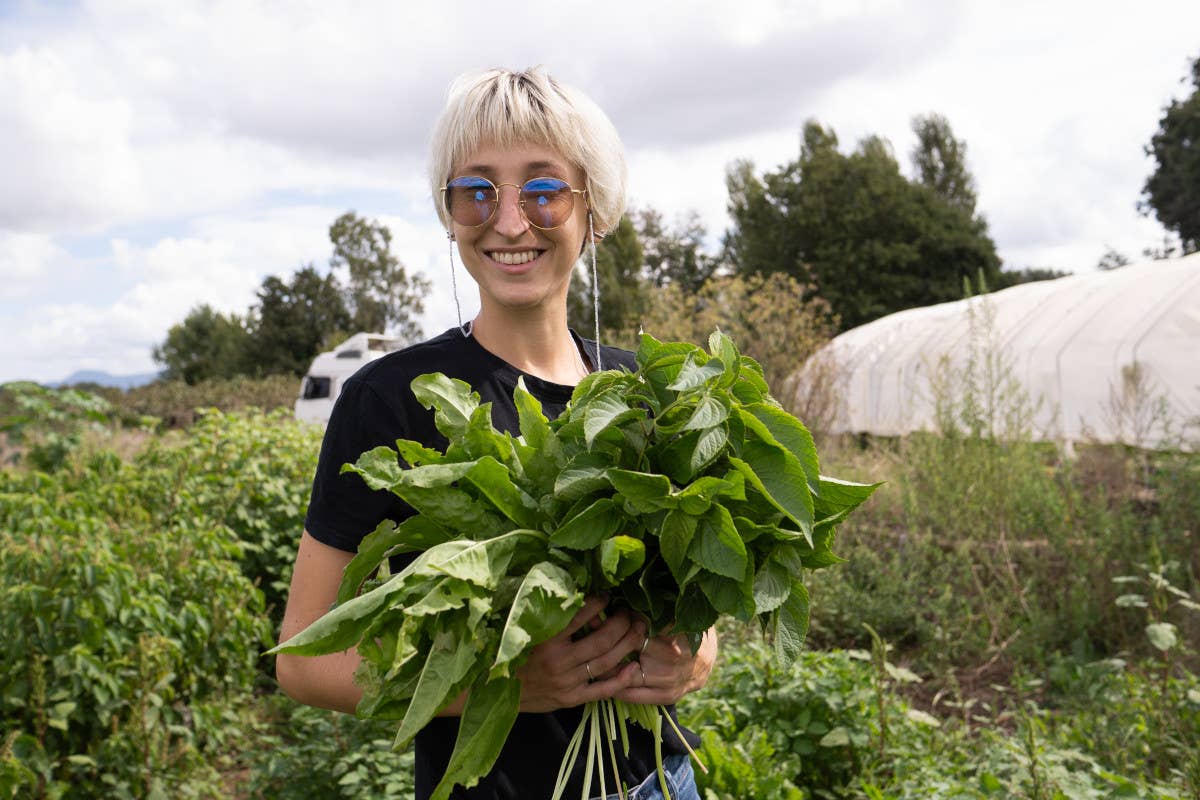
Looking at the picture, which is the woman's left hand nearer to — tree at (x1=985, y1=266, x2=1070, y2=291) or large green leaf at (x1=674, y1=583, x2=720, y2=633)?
large green leaf at (x1=674, y1=583, x2=720, y2=633)

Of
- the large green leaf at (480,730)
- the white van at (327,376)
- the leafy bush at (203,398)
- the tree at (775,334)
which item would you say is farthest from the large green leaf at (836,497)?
the leafy bush at (203,398)

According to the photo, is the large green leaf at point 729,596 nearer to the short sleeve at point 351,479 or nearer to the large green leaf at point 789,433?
the large green leaf at point 789,433

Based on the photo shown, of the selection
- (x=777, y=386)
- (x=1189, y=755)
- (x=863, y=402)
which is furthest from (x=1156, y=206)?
(x=1189, y=755)

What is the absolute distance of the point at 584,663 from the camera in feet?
4.50

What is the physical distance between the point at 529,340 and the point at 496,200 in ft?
0.98

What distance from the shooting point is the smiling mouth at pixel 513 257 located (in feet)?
6.26

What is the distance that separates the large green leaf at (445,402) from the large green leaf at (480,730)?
0.37 metres

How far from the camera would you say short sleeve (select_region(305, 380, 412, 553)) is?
1.60 meters

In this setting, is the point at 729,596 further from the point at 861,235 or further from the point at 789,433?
the point at 861,235

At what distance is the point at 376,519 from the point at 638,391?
0.55m

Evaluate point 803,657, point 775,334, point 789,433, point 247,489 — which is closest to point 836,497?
point 789,433

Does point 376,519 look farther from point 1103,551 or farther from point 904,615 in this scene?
point 1103,551

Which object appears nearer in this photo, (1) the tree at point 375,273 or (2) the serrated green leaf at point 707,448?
(2) the serrated green leaf at point 707,448

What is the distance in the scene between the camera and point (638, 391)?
1356mm
